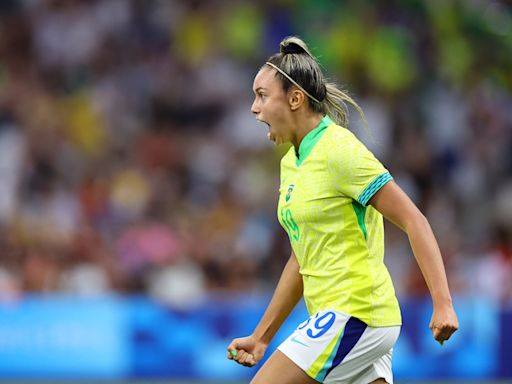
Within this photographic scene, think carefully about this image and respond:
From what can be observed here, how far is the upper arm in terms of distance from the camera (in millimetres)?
4180

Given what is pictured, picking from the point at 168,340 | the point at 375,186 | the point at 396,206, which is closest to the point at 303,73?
the point at 375,186

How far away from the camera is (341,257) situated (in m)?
4.39

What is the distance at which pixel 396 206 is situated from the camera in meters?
4.20

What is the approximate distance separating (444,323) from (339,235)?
0.61 m

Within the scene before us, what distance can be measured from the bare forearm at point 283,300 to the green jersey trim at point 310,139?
0.46 m

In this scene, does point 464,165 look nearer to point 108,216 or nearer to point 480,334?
point 480,334

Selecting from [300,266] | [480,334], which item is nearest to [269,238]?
[480,334]

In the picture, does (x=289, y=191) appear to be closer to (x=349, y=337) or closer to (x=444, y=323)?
(x=349, y=337)

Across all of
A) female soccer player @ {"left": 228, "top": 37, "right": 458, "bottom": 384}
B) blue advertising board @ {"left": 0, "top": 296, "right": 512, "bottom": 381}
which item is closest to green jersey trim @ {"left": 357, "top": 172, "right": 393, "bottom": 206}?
female soccer player @ {"left": 228, "top": 37, "right": 458, "bottom": 384}

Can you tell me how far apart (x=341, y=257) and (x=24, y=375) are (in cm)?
624

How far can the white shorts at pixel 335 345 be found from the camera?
4379 millimetres

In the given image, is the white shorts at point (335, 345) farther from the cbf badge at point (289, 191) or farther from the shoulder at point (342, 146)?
the shoulder at point (342, 146)

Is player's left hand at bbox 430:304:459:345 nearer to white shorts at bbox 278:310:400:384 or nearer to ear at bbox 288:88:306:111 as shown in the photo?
white shorts at bbox 278:310:400:384

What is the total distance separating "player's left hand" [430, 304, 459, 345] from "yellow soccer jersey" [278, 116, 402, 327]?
0.43 metres
